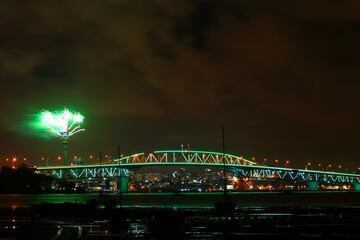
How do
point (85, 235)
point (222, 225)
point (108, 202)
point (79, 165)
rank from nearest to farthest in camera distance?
1. point (85, 235)
2. point (222, 225)
3. point (108, 202)
4. point (79, 165)

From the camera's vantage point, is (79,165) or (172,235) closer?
(172,235)

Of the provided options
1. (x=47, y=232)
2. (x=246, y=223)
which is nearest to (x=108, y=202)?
(x=246, y=223)

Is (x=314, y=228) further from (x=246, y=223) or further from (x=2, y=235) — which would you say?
(x=2, y=235)

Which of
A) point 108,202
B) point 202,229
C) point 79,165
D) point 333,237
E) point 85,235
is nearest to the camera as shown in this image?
point 333,237

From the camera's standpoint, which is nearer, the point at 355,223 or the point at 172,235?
the point at 172,235

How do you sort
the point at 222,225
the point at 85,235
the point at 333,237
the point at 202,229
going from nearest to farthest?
the point at 333,237 → the point at 85,235 → the point at 202,229 → the point at 222,225

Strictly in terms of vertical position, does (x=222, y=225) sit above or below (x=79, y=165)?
below

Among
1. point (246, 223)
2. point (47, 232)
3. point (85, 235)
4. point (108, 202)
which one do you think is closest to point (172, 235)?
point (85, 235)

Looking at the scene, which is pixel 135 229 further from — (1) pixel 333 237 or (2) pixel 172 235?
(1) pixel 333 237

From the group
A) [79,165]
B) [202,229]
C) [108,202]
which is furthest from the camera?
[79,165]
